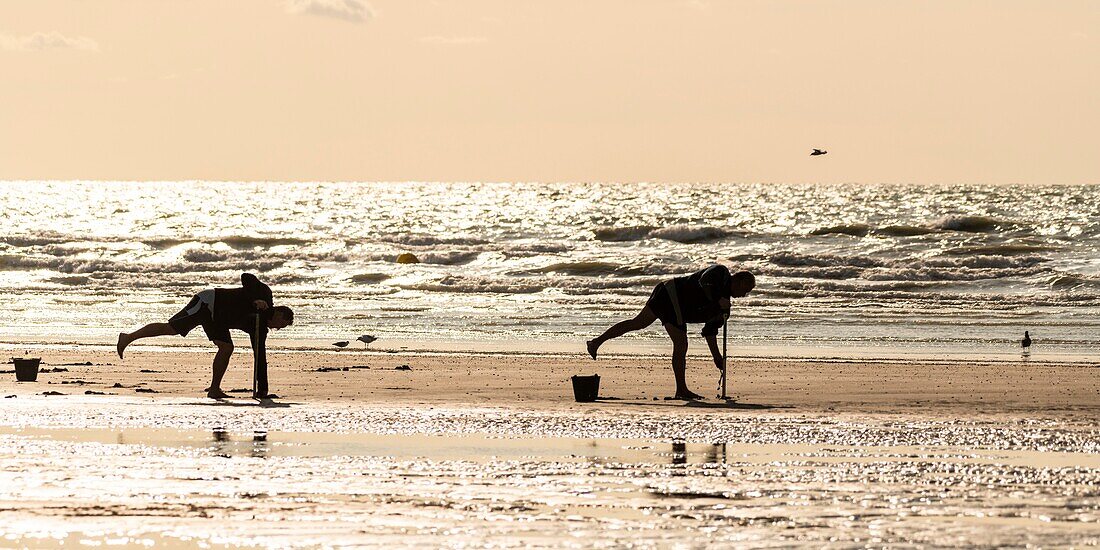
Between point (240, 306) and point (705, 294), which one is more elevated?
point (705, 294)

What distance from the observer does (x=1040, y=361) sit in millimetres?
20016

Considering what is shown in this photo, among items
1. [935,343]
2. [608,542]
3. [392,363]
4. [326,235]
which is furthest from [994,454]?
[326,235]

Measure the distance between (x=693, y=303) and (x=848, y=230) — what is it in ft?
162

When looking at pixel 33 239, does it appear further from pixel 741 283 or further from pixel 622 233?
pixel 741 283

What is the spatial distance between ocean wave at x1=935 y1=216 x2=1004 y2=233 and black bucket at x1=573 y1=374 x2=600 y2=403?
165 feet

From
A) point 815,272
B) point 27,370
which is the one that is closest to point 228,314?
point 27,370

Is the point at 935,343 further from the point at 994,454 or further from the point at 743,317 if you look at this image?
the point at 994,454

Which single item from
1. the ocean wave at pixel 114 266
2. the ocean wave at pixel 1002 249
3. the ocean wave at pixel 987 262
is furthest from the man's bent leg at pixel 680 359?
the ocean wave at pixel 114 266

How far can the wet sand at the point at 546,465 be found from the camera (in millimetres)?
6941

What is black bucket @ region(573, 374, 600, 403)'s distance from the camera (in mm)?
13594

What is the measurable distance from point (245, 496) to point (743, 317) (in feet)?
74.5

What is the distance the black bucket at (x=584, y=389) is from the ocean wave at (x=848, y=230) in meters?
48.1

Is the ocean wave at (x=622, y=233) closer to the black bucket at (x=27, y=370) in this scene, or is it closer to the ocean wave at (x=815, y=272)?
the ocean wave at (x=815, y=272)

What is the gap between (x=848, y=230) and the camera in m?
61.9
